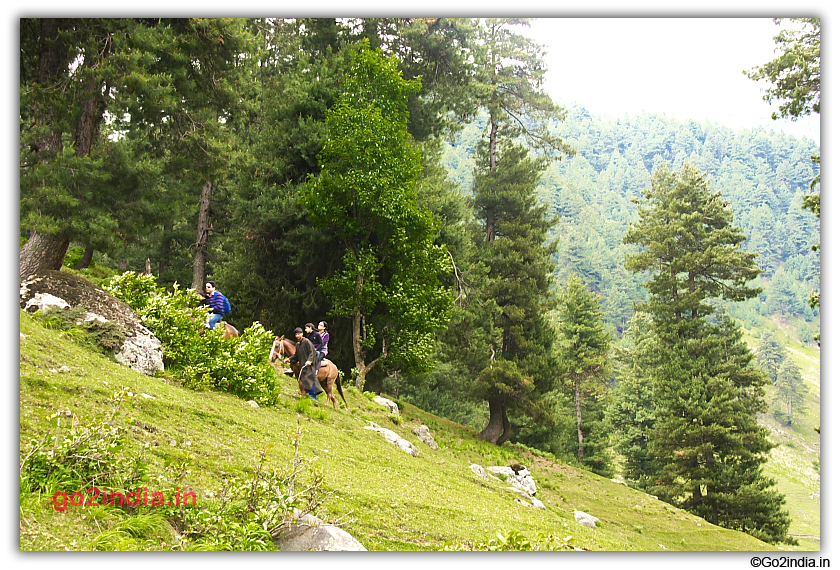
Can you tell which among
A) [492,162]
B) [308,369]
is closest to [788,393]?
[492,162]

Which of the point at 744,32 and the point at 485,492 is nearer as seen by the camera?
the point at 744,32

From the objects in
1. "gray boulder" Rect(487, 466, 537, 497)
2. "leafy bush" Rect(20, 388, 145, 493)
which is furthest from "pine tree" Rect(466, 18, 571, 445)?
"leafy bush" Rect(20, 388, 145, 493)

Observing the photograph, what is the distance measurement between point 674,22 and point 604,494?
63.1 ft

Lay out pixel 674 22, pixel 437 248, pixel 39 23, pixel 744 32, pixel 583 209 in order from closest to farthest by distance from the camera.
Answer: pixel 674 22
pixel 744 32
pixel 39 23
pixel 437 248
pixel 583 209

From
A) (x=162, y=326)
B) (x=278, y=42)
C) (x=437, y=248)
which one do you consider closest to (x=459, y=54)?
(x=278, y=42)

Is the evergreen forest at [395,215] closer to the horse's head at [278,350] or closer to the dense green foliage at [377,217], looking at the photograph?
the dense green foliage at [377,217]

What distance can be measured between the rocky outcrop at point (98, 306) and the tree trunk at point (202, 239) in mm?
15027

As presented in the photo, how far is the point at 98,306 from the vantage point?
1043 centimetres

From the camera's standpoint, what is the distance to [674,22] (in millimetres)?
8469

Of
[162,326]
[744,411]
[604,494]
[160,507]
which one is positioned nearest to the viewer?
[160,507]

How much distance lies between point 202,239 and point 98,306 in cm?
1634

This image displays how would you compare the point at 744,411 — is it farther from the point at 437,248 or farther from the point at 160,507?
the point at 160,507

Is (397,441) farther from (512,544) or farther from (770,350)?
(770,350)

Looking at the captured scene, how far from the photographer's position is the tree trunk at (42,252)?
34.9ft
